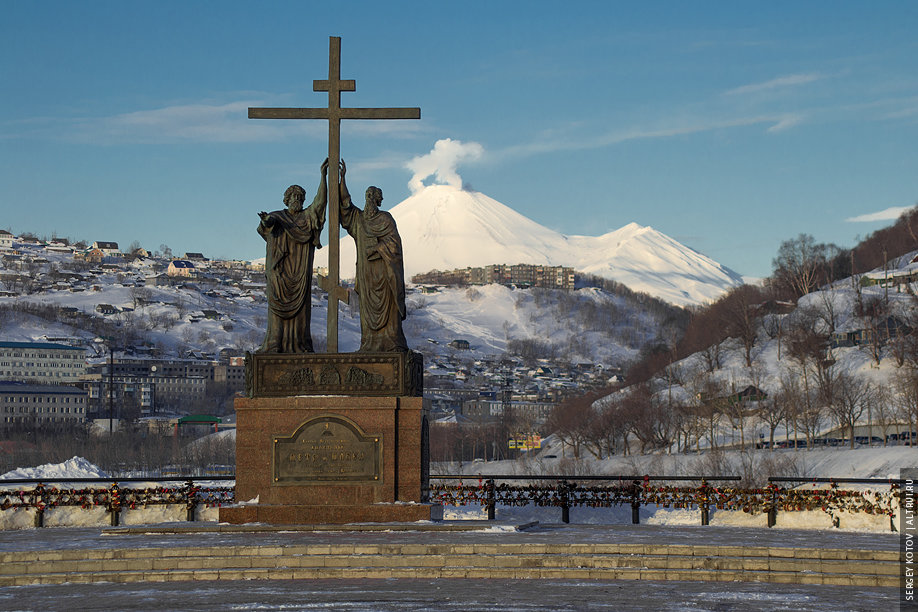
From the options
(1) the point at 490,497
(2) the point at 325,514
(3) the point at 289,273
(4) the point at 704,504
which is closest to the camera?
(2) the point at 325,514

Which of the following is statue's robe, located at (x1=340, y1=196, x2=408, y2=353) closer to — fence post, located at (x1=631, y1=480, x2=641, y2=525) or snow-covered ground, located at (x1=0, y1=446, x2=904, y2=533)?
snow-covered ground, located at (x1=0, y1=446, x2=904, y2=533)

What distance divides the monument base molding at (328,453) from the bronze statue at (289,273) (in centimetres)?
157

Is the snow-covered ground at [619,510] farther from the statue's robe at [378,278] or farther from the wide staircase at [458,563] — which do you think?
the wide staircase at [458,563]

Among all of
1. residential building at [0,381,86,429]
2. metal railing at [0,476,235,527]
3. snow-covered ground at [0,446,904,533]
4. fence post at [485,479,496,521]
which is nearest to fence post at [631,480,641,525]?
snow-covered ground at [0,446,904,533]

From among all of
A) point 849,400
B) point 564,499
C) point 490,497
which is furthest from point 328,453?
point 849,400

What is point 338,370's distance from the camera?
2214cm

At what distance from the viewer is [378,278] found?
23.0 meters

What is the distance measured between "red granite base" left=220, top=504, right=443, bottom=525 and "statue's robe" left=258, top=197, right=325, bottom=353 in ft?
10.2

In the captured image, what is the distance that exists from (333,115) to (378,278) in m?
3.37

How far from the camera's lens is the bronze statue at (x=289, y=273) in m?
23.0

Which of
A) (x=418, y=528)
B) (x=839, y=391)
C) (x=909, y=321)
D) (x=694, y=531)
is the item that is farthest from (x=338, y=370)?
(x=909, y=321)

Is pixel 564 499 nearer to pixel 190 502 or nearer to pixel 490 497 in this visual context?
pixel 490 497

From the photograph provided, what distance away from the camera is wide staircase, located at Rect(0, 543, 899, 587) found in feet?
55.2

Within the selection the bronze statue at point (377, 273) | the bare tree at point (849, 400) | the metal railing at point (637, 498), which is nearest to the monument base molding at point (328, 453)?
the metal railing at point (637, 498)
